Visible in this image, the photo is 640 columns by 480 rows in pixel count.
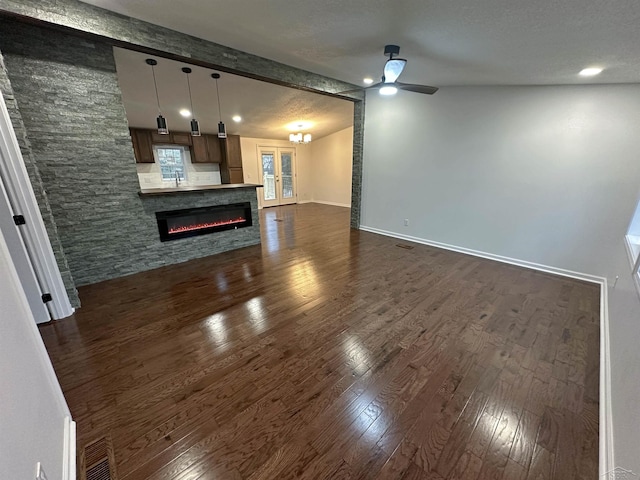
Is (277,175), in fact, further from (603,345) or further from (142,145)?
(603,345)

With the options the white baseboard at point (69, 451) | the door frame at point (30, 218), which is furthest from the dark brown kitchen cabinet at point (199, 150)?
the white baseboard at point (69, 451)

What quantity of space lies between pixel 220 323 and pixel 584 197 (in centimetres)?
447

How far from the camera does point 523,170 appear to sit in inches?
142

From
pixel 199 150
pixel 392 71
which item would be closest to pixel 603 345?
pixel 392 71

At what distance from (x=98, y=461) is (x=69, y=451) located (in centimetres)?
14

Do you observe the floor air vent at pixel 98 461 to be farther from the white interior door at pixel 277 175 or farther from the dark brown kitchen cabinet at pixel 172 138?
the white interior door at pixel 277 175

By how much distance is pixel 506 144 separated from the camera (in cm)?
369

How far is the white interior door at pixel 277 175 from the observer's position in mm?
8664

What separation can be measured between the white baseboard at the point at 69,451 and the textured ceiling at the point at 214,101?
3.66 meters

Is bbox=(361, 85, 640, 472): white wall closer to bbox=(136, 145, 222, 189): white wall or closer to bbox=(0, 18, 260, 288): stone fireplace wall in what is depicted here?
bbox=(0, 18, 260, 288): stone fireplace wall

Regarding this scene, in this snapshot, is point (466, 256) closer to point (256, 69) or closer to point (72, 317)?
point (256, 69)

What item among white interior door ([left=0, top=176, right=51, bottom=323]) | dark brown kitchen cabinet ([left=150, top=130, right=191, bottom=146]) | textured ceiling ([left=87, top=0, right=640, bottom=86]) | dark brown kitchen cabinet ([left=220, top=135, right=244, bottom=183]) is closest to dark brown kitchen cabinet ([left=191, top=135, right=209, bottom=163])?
dark brown kitchen cabinet ([left=150, top=130, right=191, bottom=146])

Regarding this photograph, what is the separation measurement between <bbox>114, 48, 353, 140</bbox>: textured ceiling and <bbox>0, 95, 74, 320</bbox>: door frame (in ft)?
5.55

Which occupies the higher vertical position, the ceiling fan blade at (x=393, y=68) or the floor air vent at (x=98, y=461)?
the ceiling fan blade at (x=393, y=68)
